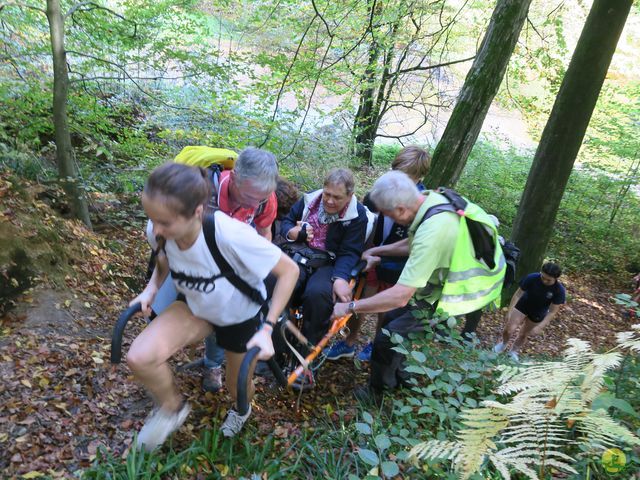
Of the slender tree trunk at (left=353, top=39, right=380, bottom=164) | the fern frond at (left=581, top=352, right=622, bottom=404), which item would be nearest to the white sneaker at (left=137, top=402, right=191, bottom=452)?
the fern frond at (left=581, top=352, right=622, bottom=404)

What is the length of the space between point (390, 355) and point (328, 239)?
1095mm

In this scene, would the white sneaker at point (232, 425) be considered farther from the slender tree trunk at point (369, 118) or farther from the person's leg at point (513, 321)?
the slender tree trunk at point (369, 118)

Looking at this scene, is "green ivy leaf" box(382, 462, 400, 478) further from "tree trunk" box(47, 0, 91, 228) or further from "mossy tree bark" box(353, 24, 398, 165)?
"mossy tree bark" box(353, 24, 398, 165)

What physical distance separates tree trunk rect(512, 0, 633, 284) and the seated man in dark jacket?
4358 mm

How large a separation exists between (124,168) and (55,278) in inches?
133

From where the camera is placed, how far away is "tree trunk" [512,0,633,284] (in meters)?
6.12

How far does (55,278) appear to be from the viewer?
3967 mm

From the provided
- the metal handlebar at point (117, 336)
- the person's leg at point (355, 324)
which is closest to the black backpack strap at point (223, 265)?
the metal handlebar at point (117, 336)

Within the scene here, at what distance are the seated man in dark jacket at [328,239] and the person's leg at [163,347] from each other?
1.15m

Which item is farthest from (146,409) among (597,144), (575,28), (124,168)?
(575,28)

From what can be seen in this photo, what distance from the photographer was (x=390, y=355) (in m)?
3.33

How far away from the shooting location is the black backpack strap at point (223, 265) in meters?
2.13

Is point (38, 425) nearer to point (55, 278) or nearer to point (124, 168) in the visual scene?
point (55, 278)

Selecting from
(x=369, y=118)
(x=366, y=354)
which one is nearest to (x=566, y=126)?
(x=366, y=354)
